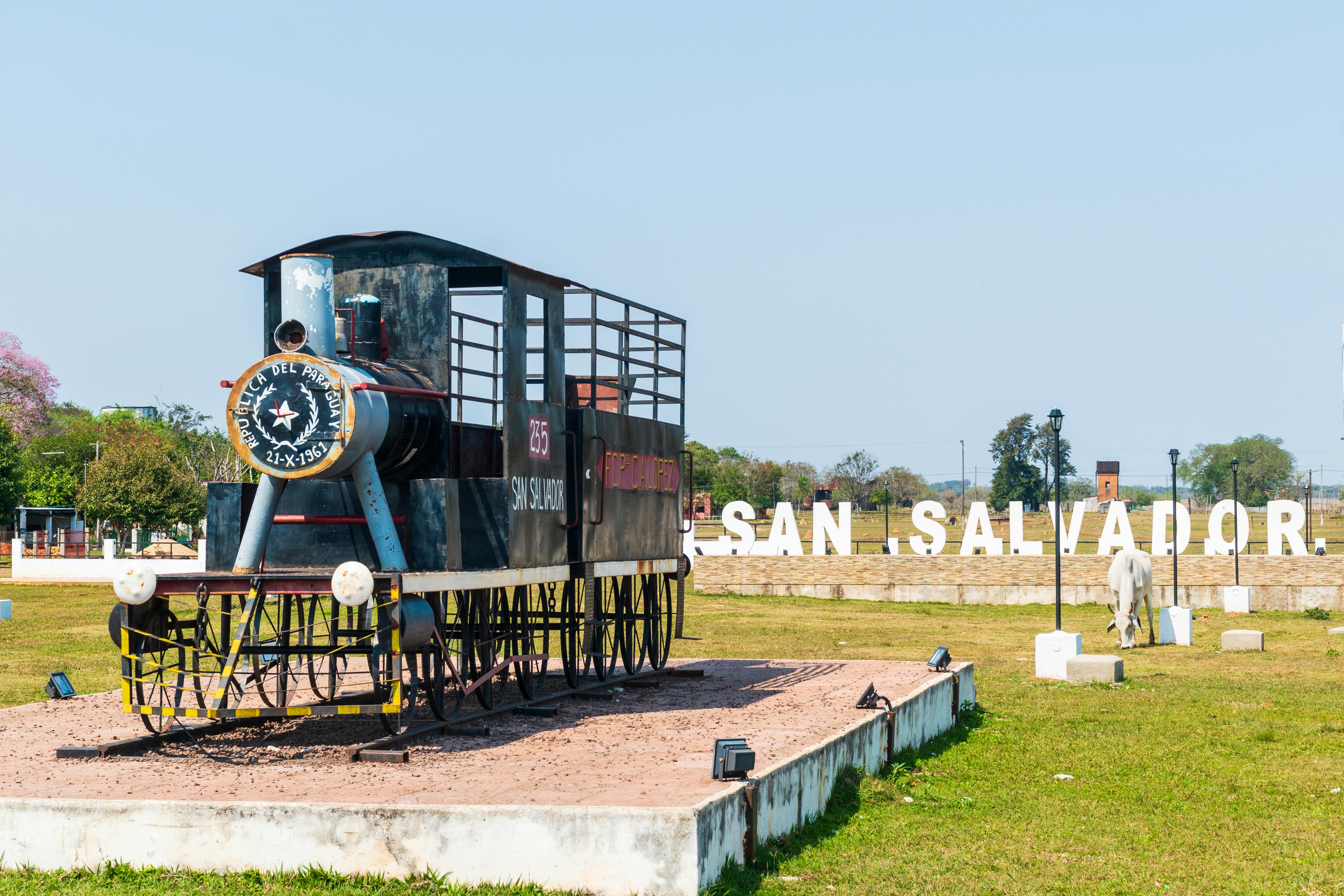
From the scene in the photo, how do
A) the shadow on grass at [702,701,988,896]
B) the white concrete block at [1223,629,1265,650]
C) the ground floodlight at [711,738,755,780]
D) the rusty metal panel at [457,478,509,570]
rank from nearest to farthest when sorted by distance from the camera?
the shadow on grass at [702,701,988,896] < the ground floodlight at [711,738,755,780] < the rusty metal panel at [457,478,509,570] < the white concrete block at [1223,629,1265,650]

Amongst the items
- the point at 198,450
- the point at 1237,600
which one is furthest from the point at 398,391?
the point at 198,450

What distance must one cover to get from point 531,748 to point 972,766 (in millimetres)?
4516

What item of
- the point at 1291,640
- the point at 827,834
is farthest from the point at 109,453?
the point at 827,834

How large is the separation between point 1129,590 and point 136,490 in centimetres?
4745

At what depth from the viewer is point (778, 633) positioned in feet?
102

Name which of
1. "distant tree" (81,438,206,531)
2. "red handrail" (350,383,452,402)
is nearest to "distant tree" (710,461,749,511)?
"distant tree" (81,438,206,531)

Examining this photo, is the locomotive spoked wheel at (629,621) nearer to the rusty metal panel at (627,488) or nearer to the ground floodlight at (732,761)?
the rusty metal panel at (627,488)

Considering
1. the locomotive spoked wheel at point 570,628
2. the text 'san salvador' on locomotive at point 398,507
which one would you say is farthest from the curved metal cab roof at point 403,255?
the locomotive spoked wheel at point 570,628

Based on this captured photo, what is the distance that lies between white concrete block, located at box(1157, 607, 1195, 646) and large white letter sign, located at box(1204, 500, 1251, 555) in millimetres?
11972

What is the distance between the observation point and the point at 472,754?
1190cm

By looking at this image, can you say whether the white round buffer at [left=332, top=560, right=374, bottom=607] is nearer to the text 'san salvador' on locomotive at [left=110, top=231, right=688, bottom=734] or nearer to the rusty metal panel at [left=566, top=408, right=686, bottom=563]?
the text 'san salvador' on locomotive at [left=110, top=231, right=688, bottom=734]

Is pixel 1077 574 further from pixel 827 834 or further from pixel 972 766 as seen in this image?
pixel 827 834

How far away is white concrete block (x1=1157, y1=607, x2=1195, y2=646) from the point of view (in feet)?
93.2

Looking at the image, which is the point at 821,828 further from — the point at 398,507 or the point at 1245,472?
the point at 1245,472
